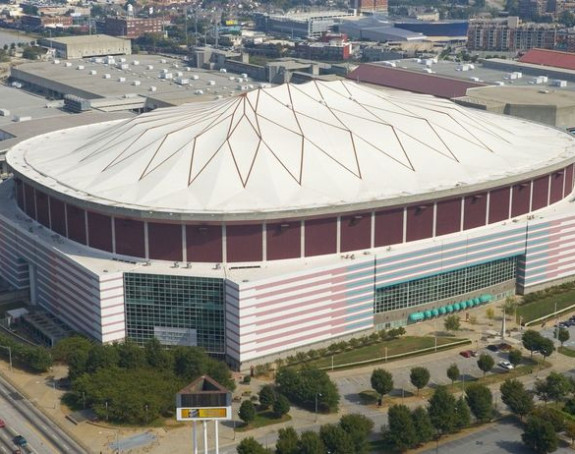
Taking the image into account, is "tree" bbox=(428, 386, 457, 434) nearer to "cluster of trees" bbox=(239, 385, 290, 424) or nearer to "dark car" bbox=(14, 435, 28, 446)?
"cluster of trees" bbox=(239, 385, 290, 424)

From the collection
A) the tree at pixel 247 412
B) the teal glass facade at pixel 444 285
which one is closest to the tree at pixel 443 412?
the tree at pixel 247 412

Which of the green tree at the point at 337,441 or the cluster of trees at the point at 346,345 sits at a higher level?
the green tree at the point at 337,441

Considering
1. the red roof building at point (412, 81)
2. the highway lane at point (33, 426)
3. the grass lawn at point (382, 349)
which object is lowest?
the highway lane at point (33, 426)

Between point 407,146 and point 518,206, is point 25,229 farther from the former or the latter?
point 518,206

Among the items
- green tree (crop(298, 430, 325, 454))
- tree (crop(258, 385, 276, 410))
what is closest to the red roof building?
tree (crop(258, 385, 276, 410))

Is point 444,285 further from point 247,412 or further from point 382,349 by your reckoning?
point 247,412

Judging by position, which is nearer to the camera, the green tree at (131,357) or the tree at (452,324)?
the green tree at (131,357)

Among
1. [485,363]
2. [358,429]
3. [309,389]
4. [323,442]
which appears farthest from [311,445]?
[485,363]

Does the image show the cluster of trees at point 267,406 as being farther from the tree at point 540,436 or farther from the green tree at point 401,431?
the tree at point 540,436

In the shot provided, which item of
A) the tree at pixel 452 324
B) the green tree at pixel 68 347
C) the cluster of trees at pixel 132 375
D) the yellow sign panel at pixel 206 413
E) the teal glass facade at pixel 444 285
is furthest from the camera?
the teal glass facade at pixel 444 285
